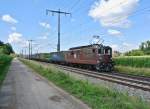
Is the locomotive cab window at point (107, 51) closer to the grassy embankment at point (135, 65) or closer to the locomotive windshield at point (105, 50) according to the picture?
the locomotive windshield at point (105, 50)

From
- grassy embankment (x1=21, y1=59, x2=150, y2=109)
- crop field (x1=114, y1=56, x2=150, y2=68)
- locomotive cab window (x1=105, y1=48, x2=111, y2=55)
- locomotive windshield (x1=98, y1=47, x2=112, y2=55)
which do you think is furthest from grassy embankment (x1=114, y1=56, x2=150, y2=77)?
grassy embankment (x1=21, y1=59, x2=150, y2=109)

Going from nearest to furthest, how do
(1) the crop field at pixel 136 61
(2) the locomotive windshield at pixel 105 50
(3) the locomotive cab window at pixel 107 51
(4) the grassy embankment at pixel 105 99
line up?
(4) the grassy embankment at pixel 105 99 < (2) the locomotive windshield at pixel 105 50 < (3) the locomotive cab window at pixel 107 51 < (1) the crop field at pixel 136 61

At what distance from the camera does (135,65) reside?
46.8 metres

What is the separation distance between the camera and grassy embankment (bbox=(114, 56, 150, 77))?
3763cm

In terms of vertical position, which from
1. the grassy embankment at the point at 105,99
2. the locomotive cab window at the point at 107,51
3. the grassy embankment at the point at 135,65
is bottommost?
the grassy embankment at the point at 105,99

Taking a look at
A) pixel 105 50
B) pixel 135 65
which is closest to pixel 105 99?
pixel 105 50

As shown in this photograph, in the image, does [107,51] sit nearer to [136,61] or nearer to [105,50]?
[105,50]


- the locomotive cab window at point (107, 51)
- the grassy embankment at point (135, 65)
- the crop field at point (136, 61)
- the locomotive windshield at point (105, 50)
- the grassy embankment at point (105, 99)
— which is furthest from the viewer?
the crop field at point (136, 61)

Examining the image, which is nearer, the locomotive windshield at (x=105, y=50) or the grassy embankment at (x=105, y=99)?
the grassy embankment at (x=105, y=99)

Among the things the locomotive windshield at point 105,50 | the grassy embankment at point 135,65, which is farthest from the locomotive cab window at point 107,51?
the grassy embankment at point 135,65

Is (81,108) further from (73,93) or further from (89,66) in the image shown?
(89,66)

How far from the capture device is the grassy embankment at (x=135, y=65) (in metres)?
37.6

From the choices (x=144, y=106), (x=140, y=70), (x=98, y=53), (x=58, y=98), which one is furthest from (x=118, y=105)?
(x=98, y=53)

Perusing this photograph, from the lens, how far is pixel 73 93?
15.6 meters
